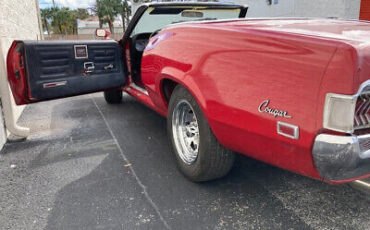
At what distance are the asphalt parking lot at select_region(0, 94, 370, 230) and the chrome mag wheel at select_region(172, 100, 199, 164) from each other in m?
0.23

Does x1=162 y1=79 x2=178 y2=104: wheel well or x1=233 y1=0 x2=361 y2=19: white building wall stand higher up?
x1=233 y1=0 x2=361 y2=19: white building wall

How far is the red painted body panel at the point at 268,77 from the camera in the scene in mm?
1519

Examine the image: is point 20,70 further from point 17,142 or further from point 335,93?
point 335,93

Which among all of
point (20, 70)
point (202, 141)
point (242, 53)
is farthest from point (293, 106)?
point (20, 70)

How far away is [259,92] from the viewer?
1778 mm

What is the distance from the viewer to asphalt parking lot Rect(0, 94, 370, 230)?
2115mm

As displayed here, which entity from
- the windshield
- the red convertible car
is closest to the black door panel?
the windshield

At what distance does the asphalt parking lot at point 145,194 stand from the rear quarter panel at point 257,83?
0.53 metres

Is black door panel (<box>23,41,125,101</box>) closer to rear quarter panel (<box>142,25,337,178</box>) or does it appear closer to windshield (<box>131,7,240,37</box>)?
windshield (<box>131,7,240,37</box>)

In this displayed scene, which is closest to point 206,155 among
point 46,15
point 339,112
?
point 339,112

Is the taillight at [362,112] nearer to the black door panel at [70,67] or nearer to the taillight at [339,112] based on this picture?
the taillight at [339,112]

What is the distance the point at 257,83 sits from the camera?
1788 millimetres

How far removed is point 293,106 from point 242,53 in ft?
1.53

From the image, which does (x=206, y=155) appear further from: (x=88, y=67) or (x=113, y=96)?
(x=113, y=96)
